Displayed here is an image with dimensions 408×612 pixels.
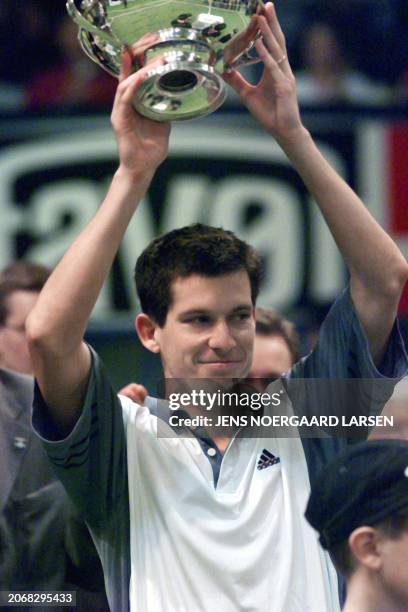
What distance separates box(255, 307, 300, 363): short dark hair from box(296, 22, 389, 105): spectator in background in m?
1.87

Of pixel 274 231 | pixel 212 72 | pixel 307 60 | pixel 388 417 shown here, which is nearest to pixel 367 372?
pixel 388 417

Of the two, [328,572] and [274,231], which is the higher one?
[328,572]

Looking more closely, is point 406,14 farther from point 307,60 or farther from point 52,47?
point 52,47

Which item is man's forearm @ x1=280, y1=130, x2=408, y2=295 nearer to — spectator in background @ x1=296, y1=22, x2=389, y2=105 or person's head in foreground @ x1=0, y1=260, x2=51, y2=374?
person's head in foreground @ x1=0, y1=260, x2=51, y2=374

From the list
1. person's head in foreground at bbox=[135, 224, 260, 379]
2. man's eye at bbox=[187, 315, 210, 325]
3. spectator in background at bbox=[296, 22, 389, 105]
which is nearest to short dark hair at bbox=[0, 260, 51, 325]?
person's head in foreground at bbox=[135, 224, 260, 379]

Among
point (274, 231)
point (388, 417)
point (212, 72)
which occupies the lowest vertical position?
point (274, 231)

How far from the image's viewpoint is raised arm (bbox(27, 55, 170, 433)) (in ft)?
6.06

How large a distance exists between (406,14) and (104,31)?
322cm

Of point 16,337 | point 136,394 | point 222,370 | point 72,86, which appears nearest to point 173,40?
point 222,370

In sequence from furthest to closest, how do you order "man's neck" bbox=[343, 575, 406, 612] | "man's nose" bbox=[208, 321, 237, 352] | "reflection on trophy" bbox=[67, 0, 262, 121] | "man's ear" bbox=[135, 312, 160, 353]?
"man's ear" bbox=[135, 312, 160, 353], "man's nose" bbox=[208, 321, 237, 352], "reflection on trophy" bbox=[67, 0, 262, 121], "man's neck" bbox=[343, 575, 406, 612]

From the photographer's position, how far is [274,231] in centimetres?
445

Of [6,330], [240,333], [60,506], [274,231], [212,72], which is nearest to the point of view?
[212,72]

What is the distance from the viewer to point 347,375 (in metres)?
2.01

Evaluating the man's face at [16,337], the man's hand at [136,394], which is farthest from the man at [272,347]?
the man's hand at [136,394]
